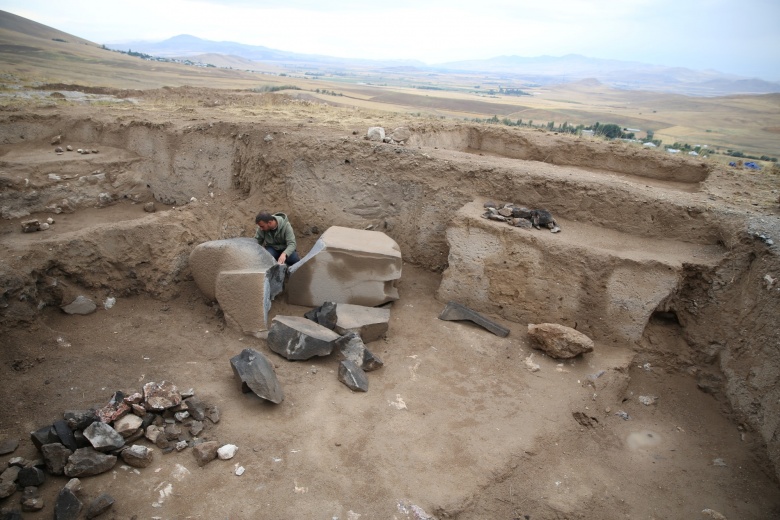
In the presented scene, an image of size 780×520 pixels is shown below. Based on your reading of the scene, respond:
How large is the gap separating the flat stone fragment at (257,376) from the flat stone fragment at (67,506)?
1559mm

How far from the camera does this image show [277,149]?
7801mm

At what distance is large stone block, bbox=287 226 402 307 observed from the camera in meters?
6.12

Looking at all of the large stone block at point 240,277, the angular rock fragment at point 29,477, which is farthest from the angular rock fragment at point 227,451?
the large stone block at point 240,277

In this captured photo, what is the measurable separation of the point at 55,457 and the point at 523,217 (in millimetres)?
5756

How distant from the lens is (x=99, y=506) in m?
3.33

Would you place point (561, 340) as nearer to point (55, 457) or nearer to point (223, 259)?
point (223, 259)

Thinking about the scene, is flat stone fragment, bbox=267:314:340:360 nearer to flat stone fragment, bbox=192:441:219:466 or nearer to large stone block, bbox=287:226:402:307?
large stone block, bbox=287:226:402:307

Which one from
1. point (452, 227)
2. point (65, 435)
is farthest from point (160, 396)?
point (452, 227)

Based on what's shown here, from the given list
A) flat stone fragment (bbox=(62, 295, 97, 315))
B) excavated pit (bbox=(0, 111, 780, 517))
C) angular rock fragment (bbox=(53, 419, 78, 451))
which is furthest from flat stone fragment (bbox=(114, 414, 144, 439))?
flat stone fragment (bbox=(62, 295, 97, 315))

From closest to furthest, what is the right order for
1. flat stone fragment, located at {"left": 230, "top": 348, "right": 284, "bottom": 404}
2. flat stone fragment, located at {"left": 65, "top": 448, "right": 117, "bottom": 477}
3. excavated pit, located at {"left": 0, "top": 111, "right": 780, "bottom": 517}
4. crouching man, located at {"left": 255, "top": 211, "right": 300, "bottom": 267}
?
flat stone fragment, located at {"left": 65, "top": 448, "right": 117, "bottom": 477}
flat stone fragment, located at {"left": 230, "top": 348, "right": 284, "bottom": 404}
excavated pit, located at {"left": 0, "top": 111, "right": 780, "bottom": 517}
crouching man, located at {"left": 255, "top": 211, "right": 300, "bottom": 267}

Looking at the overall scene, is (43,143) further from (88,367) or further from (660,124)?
(660,124)

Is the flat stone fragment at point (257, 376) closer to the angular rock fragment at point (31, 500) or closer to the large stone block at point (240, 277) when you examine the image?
the large stone block at point (240, 277)

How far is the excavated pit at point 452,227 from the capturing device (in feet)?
16.9

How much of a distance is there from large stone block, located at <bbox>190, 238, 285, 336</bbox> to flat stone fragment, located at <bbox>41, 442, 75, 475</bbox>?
90.6 inches
